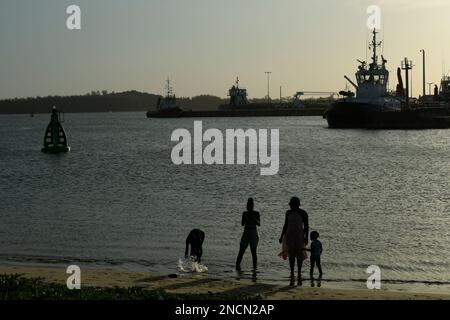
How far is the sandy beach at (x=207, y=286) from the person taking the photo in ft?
44.5

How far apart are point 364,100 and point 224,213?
76.6m

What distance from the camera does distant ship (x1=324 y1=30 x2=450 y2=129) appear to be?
102 metres

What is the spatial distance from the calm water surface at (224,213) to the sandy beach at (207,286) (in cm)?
125

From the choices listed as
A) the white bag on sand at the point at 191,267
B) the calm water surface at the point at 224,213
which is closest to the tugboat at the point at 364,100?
the calm water surface at the point at 224,213

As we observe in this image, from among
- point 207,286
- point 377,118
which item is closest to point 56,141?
point 377,118

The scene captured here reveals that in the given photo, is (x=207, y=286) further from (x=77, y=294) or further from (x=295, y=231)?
(x=77, y=294)

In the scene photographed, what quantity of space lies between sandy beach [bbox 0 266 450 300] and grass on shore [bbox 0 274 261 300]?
1.33 m

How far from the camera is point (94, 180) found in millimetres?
44938

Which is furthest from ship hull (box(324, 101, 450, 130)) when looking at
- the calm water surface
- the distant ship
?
the calm water surface

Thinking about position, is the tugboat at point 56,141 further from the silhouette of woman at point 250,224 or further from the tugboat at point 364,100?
the silhouette of woman at point 250,224

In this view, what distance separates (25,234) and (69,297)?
514 inches

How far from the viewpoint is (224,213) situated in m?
28.8
